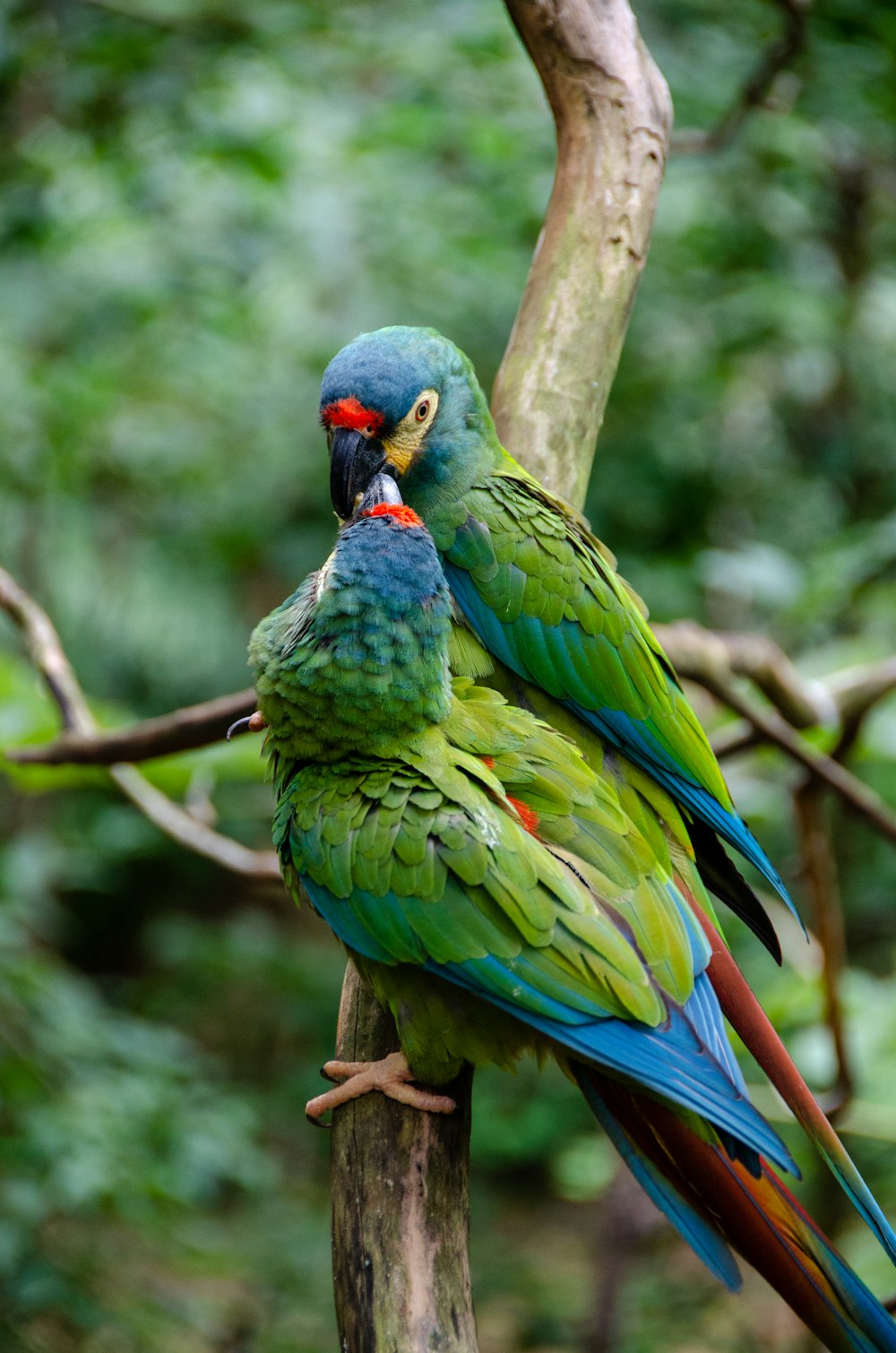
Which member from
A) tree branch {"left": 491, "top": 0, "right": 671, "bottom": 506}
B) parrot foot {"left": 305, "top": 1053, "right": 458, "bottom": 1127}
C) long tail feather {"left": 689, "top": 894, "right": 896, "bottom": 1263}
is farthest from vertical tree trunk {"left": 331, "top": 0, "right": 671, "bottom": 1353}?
parrot foot {"left": 305, "top": 1053, "right": 458, "bottom": 1127}

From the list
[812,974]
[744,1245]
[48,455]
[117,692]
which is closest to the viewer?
[744,1245]

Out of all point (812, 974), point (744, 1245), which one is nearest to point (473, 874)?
point (744, 1245)

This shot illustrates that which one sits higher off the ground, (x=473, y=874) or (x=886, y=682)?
(x=886, y=682)

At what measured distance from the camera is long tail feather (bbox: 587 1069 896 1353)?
1.14 metres

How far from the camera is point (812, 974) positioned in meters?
2.42

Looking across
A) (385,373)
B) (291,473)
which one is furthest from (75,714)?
(291,473)

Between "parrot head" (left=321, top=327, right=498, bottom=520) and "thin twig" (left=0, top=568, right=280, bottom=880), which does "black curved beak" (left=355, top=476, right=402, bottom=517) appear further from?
"thin twig" (left=0, top=568, right=280, bottom=880)

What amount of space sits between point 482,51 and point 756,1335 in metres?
3.63

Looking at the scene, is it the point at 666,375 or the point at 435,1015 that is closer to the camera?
the point at 435,1015

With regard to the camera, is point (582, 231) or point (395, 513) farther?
point (582, 231)

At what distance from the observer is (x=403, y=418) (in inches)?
66.1

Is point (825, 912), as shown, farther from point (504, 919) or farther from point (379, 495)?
point (379, 495)

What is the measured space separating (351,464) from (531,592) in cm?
31

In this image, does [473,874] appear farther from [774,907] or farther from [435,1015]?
[774,907]
